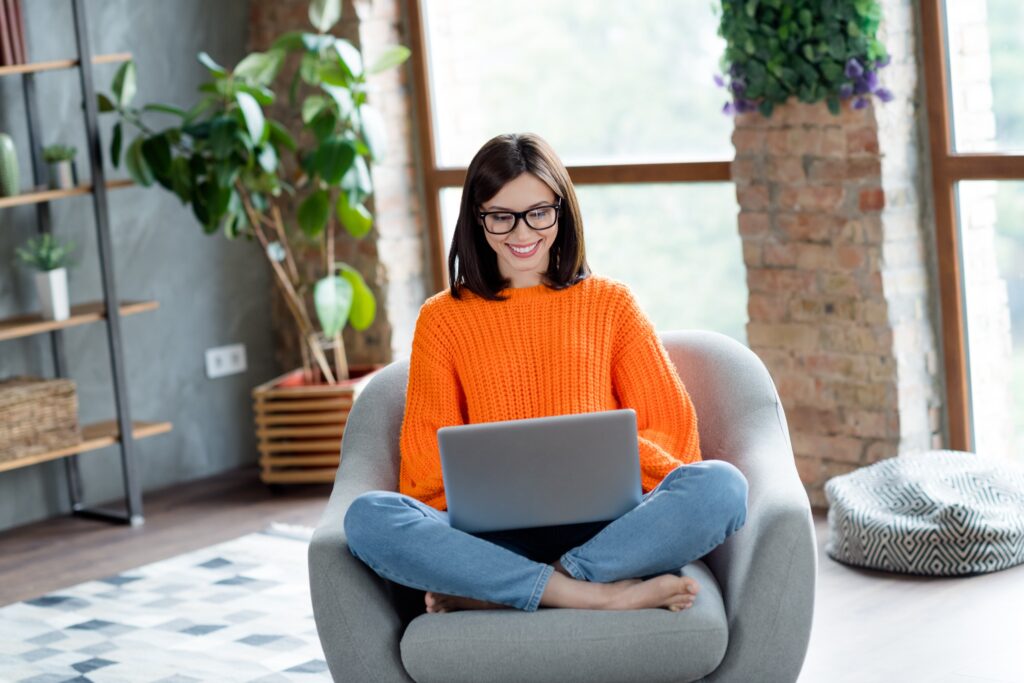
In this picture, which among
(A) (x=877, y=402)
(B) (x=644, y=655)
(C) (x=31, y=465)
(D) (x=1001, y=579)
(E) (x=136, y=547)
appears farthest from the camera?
(C) (x=31, y=465)

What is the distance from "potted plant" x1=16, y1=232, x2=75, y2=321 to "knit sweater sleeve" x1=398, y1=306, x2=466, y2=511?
2181mm

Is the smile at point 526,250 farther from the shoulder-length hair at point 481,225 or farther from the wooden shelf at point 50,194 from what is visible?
the wooden shelf at point 50,194

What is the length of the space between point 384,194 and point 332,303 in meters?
0.60

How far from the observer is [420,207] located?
212 inches

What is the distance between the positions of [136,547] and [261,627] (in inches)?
42.5

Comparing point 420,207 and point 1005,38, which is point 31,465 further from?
point 1005,38

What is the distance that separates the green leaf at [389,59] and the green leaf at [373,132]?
0.13 metres

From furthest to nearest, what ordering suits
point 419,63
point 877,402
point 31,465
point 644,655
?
point 419,63
point 31,465
point 877,402
point 644,655

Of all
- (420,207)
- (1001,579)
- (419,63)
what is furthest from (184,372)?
(1001,579)

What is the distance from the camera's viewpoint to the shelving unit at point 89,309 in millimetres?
4562

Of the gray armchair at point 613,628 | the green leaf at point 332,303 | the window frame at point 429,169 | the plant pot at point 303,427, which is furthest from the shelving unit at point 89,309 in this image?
the gray armchair at point 613,628

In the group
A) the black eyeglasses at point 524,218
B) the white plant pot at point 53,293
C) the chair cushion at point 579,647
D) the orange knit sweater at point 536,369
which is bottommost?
the chair cushion at point 579,647

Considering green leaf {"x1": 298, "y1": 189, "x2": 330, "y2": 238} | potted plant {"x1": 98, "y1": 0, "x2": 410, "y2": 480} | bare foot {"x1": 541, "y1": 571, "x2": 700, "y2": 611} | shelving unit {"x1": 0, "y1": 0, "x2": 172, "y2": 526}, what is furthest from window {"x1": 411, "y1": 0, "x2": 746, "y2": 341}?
bare foot {"x1": 541, "y1": 571, "x2": 700, "y2": 611}

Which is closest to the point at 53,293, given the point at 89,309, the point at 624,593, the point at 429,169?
the point at 89,309
